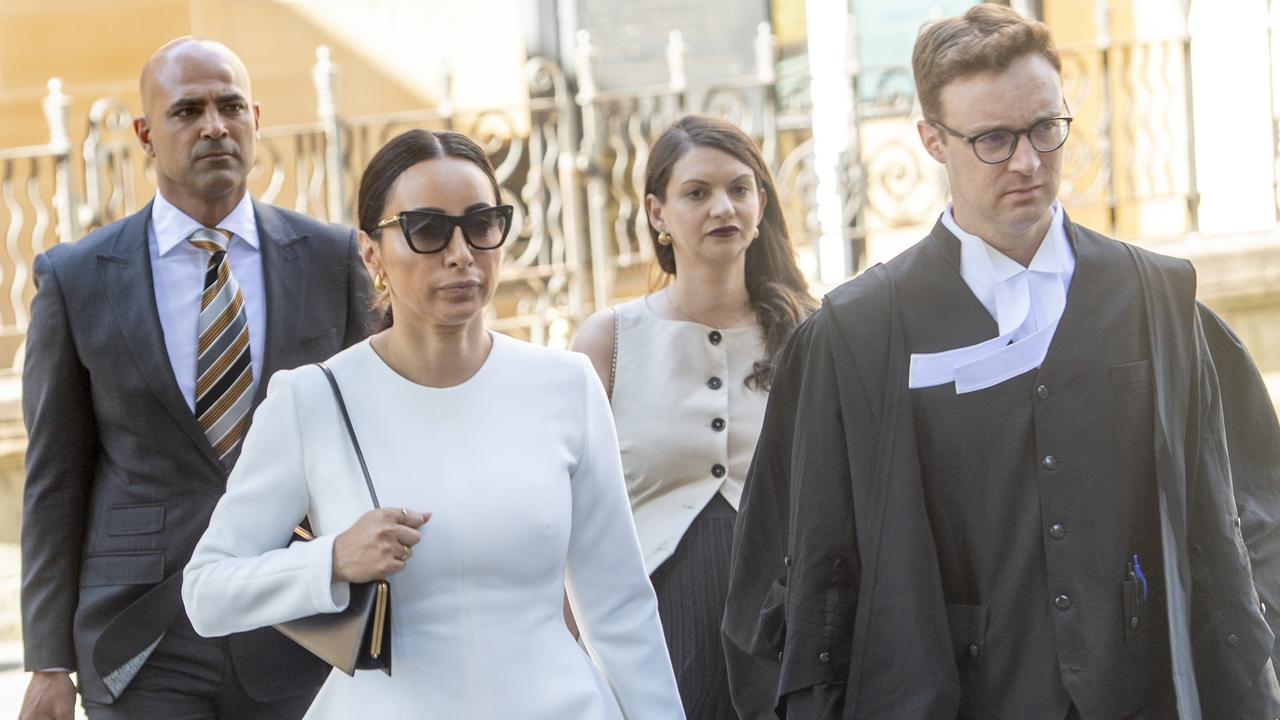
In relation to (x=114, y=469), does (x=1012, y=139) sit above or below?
above

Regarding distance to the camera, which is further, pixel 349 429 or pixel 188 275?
pixel 188 275

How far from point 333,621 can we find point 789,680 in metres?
0.76

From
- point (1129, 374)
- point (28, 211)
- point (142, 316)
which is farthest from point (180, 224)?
point (28, 211)

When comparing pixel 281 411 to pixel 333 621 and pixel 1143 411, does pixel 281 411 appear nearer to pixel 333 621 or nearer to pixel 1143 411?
pixel 333 621

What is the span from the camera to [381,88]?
11.2 meters

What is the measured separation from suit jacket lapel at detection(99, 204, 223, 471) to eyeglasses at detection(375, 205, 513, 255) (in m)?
1.06

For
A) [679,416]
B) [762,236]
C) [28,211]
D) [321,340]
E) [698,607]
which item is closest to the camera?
[321,340]

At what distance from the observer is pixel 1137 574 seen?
8.69 feet

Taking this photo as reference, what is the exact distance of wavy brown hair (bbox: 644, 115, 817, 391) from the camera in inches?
168

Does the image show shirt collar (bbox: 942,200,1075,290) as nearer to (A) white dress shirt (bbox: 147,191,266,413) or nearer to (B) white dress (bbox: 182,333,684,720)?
(B) white dress (bbox: 182,333,684,720)

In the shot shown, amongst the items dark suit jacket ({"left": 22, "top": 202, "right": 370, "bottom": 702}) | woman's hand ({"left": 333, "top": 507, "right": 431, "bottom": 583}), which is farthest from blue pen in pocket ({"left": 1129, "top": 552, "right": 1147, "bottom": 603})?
dark suit jacket ({"left": 22, "top": 202, "right": 370, "bottom": 702})

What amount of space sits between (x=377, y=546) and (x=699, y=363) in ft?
5.88

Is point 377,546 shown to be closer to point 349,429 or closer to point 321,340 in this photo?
point 349,429

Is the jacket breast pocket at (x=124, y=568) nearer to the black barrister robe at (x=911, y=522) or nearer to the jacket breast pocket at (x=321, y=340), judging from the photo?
the jacket breast pocket at (x=321, y=340)
